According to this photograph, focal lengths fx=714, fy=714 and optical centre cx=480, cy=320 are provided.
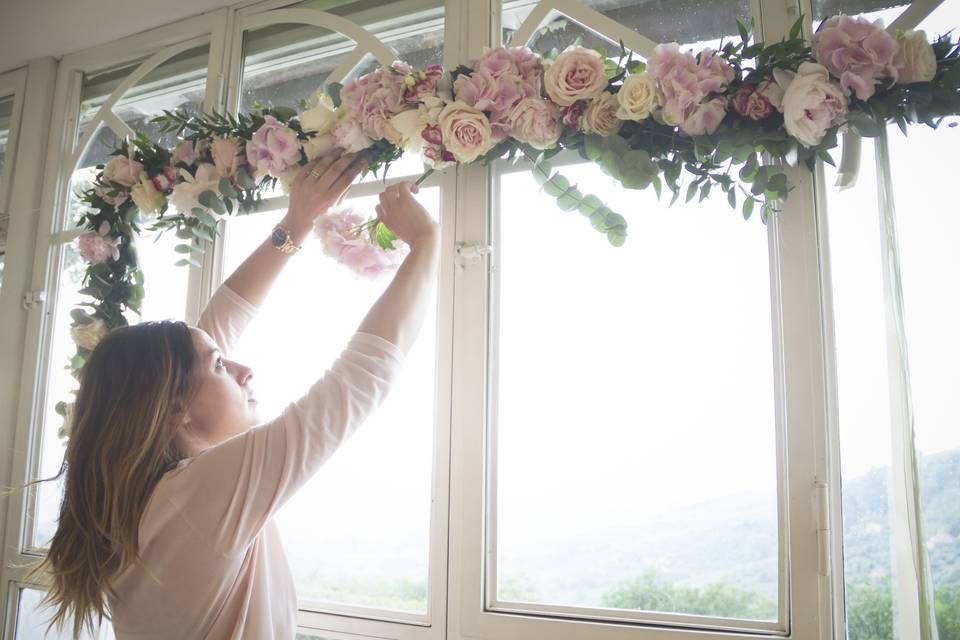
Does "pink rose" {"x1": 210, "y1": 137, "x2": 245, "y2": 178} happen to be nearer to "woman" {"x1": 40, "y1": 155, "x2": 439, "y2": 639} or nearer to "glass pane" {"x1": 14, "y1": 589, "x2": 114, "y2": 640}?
"woman" {"x1": 40, "y1": 155, "x2": 439, "y2": 639}

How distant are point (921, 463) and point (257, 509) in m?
1.09

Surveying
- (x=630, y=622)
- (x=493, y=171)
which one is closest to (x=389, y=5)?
(x=493, y=171)

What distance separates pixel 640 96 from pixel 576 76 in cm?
13

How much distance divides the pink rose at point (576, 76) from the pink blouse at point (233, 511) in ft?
2.02

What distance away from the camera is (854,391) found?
1.35 meters

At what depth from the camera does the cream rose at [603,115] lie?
4.48ft

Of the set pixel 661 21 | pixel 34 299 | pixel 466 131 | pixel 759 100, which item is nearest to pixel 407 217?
pixel 466 131

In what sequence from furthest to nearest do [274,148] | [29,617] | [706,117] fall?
[29,617]
[274,148]
[706,117]

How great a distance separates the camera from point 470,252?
1677 millimetres

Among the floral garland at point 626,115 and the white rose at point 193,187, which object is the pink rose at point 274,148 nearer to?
the floral garland at point 626,115

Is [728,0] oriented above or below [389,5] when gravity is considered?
below

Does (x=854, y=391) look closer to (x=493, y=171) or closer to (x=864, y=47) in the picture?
(x=864, y=47)

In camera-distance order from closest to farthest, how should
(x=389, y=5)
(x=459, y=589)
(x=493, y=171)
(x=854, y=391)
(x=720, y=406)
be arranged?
(x=854, y=391)
(x=720, y=406)
(x=459, y=589)
(x=493, y=171)
(x=389, y=5)

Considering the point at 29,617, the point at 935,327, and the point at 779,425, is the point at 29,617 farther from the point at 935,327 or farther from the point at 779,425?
the point at 935,327
